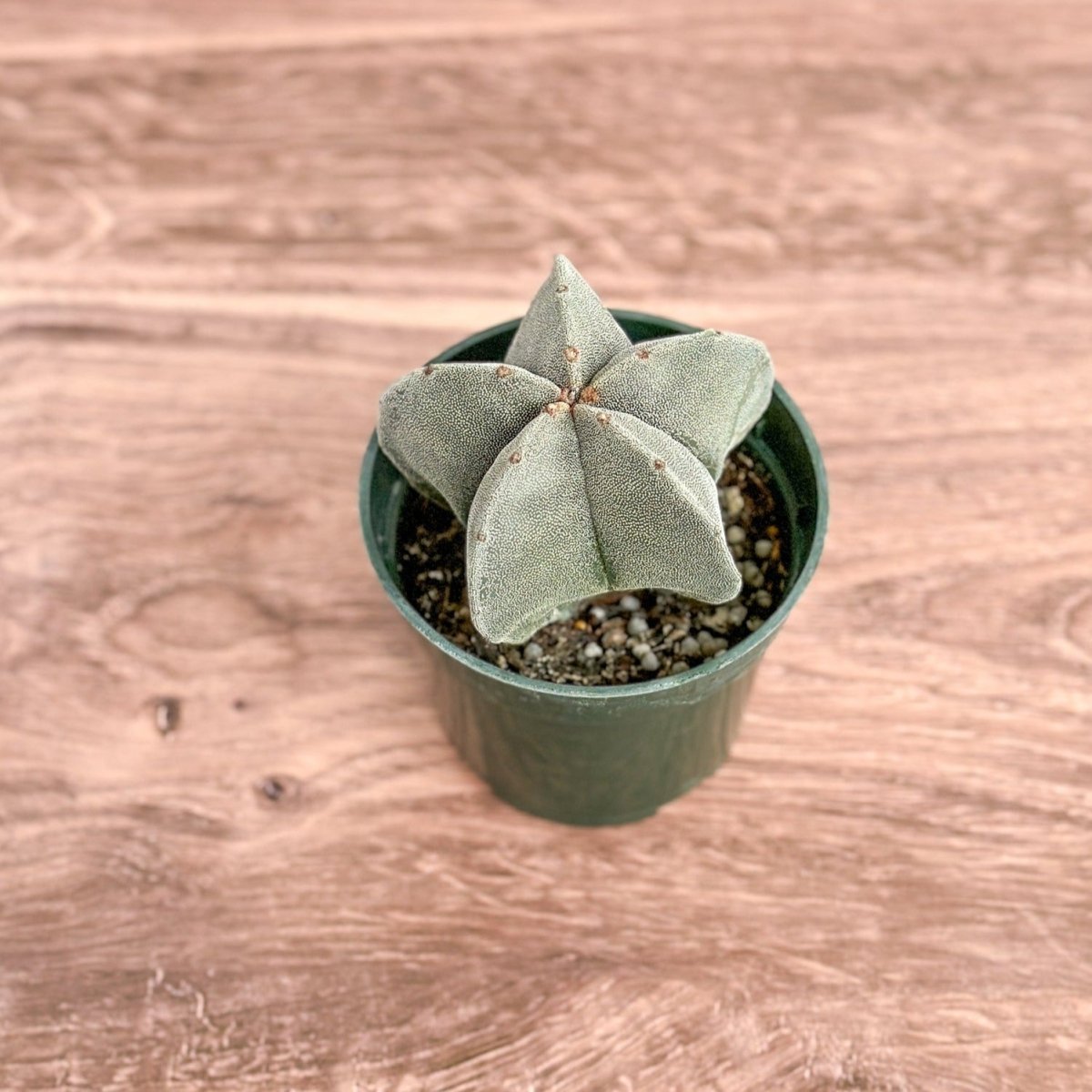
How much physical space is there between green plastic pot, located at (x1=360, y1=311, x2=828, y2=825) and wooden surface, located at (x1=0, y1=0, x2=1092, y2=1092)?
0.05m

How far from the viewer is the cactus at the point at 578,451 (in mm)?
505

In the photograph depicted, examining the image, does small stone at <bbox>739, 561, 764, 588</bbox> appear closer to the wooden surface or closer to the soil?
the soil

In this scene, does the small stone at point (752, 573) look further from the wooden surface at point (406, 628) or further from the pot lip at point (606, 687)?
the wooden surface at point (406, 628)

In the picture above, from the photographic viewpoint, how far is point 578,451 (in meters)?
0.52

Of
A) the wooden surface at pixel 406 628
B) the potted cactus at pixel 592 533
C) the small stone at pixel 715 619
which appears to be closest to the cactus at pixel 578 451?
the potted cactus at pixel 592 533

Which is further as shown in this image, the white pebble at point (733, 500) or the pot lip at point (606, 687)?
the white pebble at point (733, 500)

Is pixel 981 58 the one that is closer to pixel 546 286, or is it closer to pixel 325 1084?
pixel 546 286

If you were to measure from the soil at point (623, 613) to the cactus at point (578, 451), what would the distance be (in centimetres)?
9

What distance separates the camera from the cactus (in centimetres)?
50

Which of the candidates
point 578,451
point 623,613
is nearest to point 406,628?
point 623,613

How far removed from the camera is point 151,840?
0.77 meters

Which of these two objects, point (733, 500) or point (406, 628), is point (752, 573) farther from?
point (406, 628)

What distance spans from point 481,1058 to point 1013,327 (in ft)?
2.06

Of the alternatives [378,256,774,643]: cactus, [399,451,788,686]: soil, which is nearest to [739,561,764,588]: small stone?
[399,451,788,686]: soil
